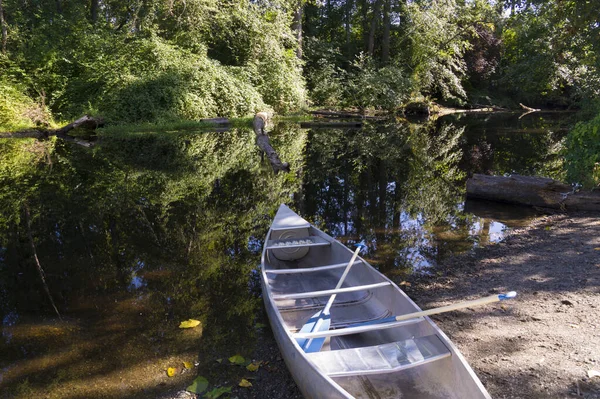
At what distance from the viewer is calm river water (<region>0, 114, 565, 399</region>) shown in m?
3.79

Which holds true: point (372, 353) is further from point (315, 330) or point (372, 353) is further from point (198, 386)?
point (198, 386)

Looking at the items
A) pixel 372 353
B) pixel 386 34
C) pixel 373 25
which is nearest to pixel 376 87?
pixel 386 34

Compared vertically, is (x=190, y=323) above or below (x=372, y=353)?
below

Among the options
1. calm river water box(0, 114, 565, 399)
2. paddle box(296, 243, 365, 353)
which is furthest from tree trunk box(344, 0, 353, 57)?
paddle box(296, 243, 365, 353)

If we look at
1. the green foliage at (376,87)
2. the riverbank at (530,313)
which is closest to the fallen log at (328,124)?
the green foliage at (376,87)

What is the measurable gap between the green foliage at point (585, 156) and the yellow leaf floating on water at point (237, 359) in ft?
22.5

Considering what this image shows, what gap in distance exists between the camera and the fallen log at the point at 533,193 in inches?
292

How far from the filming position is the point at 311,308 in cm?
404

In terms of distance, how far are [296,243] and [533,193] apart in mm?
5015

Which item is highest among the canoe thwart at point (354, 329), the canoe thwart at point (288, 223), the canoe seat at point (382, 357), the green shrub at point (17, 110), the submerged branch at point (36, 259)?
the green shrub at point (17, 110)

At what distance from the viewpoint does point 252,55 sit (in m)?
24.9

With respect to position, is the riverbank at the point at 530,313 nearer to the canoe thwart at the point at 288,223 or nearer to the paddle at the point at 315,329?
the paddle at the point at 315,329

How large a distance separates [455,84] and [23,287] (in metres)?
32.2

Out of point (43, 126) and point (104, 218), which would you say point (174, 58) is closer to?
point (43, 126)
